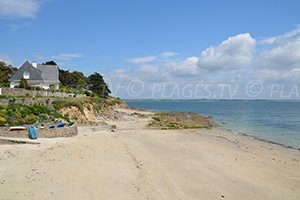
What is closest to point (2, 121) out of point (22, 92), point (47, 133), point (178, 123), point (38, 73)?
point (47, 133)

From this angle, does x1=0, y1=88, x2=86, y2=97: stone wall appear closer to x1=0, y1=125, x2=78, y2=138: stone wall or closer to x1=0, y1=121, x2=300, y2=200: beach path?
x1=0, y1=125, x2=78, y2=138: stone wall

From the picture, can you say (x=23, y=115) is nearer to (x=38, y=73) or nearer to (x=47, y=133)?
(x=47, y=133)

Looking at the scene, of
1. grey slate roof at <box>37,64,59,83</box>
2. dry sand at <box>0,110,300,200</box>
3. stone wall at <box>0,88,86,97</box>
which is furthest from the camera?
grey slate roof at <box>37,64,59,83</box>

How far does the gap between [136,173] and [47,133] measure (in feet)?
30.0

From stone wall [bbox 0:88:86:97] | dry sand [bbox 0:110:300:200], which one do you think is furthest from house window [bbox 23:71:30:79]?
dry sand [bbox 0:110:300:200]

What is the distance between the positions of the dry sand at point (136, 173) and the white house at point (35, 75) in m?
27.4

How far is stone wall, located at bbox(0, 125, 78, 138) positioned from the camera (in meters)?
17.3

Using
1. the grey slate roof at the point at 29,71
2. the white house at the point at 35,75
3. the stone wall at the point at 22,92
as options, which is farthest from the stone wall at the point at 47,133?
the grey slate roof at the point at 29,71

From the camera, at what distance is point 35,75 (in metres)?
43.2

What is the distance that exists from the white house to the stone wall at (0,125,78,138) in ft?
71.7

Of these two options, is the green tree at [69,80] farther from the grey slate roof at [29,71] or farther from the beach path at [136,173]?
the beach path at [136,173]

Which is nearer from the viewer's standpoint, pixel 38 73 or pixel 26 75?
pixel 26 75

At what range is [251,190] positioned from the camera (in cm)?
1059

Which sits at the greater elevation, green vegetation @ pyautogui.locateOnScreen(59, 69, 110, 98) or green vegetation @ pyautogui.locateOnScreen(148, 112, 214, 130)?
green vegetation @ pyautogui.locateOnScreen(59, 69, 110, 98)
